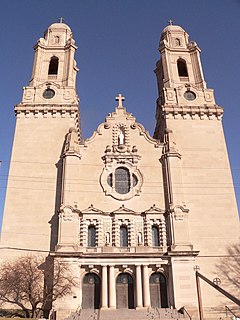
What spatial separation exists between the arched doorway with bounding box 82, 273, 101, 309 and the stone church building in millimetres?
85

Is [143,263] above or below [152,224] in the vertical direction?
below

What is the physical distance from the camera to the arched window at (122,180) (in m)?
36.2

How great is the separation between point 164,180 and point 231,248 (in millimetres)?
9089

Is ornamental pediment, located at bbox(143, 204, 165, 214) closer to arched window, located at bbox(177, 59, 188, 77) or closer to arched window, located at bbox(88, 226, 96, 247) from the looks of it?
arched window, located at bbox(88, 226, 96, 247)

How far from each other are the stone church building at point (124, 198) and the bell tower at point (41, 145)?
11 cm

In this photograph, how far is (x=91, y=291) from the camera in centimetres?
3127

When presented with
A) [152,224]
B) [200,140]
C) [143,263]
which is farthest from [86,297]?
[200,140]

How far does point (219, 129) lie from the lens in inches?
1607

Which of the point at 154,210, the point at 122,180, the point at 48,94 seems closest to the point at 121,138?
the point at 122,180

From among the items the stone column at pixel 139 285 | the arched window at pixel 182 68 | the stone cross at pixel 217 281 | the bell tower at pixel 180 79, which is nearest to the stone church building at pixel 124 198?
the stone column at pixel 139 285

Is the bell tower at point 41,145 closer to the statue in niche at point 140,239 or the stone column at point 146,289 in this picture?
the statue in niche at point 140,239

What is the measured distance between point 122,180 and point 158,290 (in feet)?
36.8

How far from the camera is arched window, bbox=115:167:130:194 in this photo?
36.2 meters

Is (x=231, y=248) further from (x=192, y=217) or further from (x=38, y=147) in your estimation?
(x=38, y=147)
